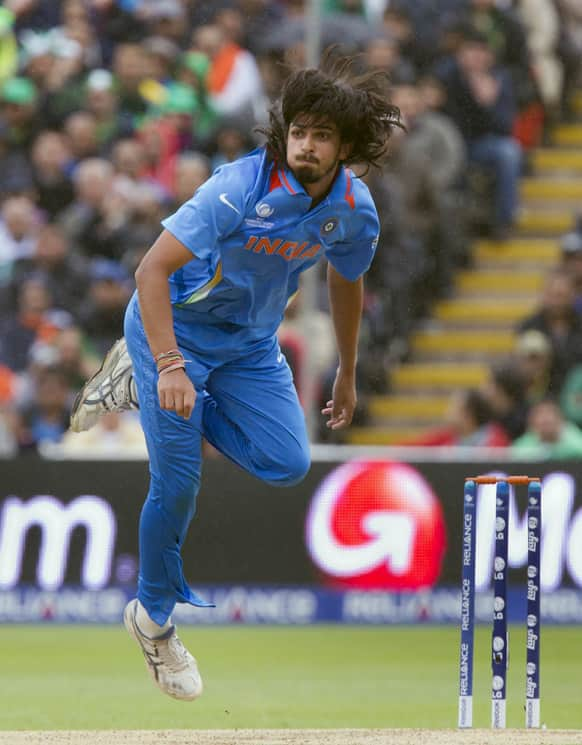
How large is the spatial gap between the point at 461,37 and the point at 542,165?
1.47 meters

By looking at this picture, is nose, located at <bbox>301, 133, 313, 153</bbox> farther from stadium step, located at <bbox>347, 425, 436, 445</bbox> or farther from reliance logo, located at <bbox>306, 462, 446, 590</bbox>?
stadium step, located at <bbox>347, 425, 436, 445</bbox>

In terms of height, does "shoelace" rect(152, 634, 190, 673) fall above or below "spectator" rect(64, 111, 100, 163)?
below

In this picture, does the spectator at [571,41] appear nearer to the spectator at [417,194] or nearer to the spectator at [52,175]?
the spectator at [417,194]

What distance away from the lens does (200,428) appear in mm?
6953

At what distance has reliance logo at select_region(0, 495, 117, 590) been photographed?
1189 cm

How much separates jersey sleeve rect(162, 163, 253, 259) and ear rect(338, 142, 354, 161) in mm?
375

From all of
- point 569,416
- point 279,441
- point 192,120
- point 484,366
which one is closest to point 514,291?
point 484,366

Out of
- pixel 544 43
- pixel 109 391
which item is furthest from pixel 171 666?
pixel 544 43

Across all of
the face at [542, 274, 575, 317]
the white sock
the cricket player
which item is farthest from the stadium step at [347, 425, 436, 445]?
the white sock

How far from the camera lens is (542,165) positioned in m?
15.4

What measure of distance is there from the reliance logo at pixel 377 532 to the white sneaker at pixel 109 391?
4770 mm

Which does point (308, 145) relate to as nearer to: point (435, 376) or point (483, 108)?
point (435, 376)

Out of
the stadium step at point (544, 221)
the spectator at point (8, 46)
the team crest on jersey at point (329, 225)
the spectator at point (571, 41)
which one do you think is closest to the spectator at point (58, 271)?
the spectator at point (8, 46)

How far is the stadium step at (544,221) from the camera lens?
49.4 ft
